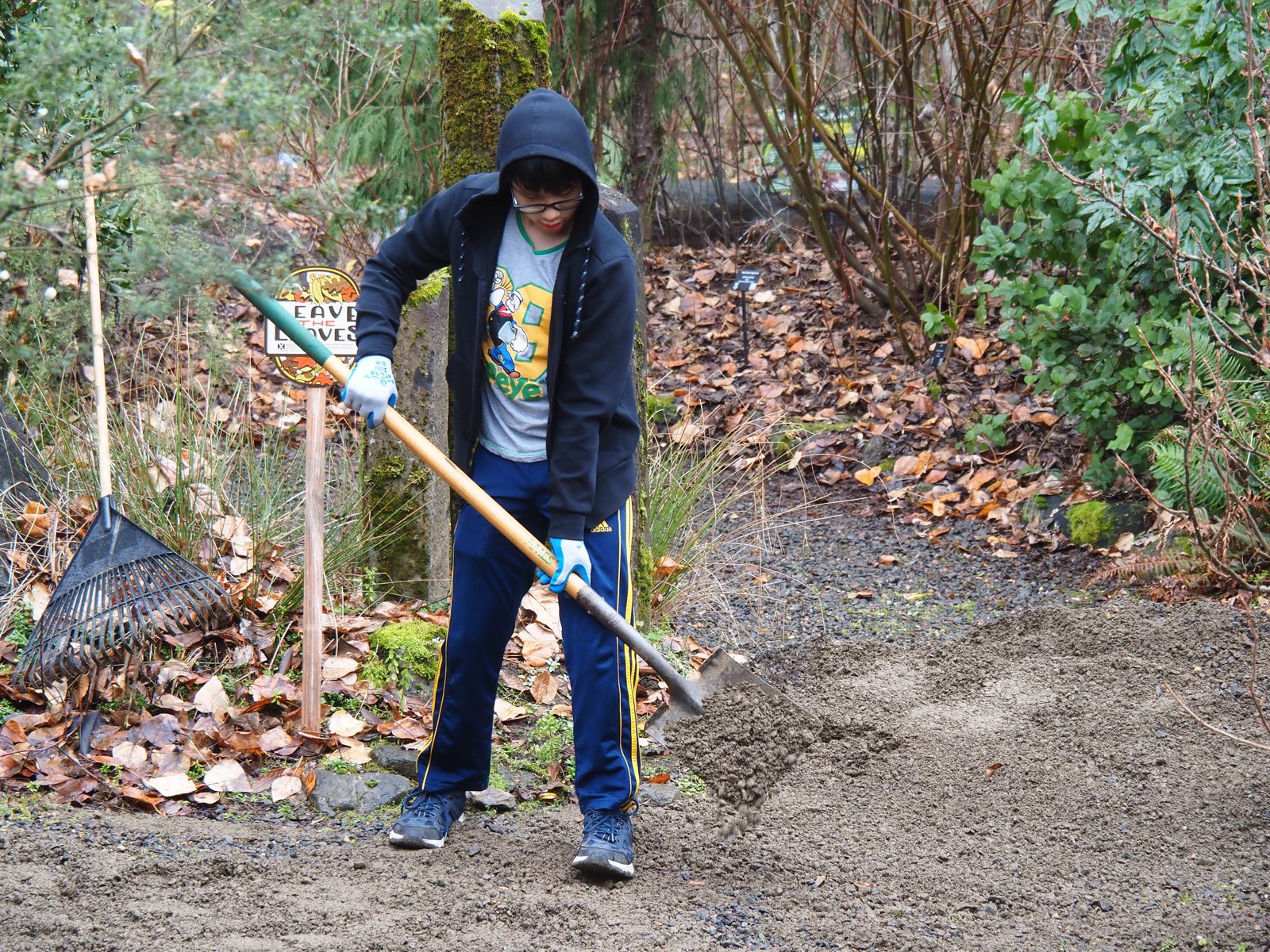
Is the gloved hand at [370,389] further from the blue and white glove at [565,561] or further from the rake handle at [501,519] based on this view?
the blue and white glove at [565,561]

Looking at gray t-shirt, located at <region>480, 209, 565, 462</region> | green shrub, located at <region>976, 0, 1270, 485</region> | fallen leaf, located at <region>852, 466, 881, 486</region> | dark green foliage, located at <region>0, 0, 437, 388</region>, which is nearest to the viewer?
dark green foliage, located at <region>0, 0, 437, 388</region>

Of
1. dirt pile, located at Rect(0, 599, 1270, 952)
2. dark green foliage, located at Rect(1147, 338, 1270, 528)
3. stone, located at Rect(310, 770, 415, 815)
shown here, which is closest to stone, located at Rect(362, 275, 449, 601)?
stone, located at Rect(310, 770, 415, 815)

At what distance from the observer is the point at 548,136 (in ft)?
9.20

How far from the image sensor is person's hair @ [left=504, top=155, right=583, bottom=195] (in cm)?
283

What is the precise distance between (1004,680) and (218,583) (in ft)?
9.05

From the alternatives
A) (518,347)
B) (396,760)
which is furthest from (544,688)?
(518,347)

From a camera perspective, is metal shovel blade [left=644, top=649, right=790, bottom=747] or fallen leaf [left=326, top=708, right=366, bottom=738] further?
fallen leaf [left=326, top=708, right=366, bottom=738]

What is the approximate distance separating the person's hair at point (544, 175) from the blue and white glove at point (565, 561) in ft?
2.74

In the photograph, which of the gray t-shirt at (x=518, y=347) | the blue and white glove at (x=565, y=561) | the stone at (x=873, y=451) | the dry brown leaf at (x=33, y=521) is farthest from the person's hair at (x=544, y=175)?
the stone at (x=873, y=451)

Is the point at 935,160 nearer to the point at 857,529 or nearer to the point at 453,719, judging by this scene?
the point at 857,529

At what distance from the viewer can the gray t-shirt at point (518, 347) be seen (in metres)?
3.03

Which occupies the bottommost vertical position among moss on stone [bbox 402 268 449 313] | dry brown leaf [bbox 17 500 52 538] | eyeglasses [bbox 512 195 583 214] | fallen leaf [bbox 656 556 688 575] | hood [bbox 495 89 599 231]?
fallen leaf [bbox 656 556 688 575]

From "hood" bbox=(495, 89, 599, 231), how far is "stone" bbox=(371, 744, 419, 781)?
1.78 meters

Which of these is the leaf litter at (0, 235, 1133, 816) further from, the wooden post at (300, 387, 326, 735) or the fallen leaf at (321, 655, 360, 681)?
the wooden post at (300, 387, 326, 735)
